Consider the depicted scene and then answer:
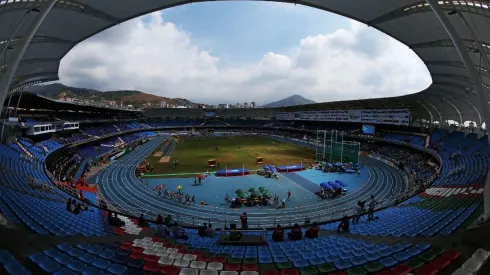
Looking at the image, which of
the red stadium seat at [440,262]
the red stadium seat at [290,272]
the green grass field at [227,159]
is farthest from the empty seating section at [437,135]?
the red stadium seat at [290,272]

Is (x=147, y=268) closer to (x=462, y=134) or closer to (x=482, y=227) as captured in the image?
(x=482, y=227)

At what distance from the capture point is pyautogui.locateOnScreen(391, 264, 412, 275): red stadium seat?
25.5 ft

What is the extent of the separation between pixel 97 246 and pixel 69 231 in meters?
2.49

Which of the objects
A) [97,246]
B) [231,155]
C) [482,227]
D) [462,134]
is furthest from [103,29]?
[462,134]

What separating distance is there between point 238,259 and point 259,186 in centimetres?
2422

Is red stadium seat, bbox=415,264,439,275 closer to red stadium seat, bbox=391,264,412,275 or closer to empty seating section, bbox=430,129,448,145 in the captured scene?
red stadium seat, bbox=391,264,412,275

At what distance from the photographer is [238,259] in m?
9.95

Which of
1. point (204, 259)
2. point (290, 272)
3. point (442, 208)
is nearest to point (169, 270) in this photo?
point (204, 259)

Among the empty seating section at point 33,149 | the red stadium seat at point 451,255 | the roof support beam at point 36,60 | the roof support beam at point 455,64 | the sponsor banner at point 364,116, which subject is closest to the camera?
the red stadium seat at point 451,255

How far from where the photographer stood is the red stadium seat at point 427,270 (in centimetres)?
753

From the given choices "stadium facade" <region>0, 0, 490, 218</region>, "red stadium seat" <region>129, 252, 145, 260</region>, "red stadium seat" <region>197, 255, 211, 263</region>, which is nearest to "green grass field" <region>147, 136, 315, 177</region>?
"stadium facade" <region>0, 0, 490, 218</region>

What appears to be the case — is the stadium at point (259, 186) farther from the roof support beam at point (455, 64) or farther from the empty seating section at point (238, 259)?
the roof support beam at point (455, 64)

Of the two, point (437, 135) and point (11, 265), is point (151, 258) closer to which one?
point (11, 265)

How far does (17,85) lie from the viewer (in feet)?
109
